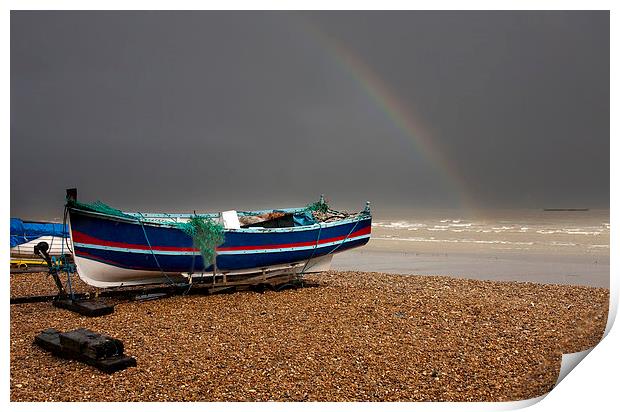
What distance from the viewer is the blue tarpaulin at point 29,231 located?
1436cm

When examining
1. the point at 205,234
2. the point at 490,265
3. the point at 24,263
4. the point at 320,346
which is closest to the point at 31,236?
the point at 24,263

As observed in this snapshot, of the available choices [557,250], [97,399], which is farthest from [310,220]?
[557,250]

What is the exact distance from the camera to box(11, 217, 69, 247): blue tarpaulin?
565 inches

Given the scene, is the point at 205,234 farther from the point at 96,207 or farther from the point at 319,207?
the point at 319,207

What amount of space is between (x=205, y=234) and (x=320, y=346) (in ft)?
14.3

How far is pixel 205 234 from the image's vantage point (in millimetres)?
10289

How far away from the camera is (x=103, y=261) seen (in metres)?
9.64

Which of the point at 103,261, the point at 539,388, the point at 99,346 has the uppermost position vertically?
the point at 103,261

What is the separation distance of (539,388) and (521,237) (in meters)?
23.5

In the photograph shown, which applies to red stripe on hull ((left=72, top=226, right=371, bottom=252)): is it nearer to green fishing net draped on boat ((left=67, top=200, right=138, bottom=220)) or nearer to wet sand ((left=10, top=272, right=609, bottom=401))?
green fishing net draped on boat ((left=67, top=200, right=138, bottom=220))

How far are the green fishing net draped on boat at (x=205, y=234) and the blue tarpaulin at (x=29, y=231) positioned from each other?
620 centimetres

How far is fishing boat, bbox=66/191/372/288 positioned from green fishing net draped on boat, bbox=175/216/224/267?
0.02 m

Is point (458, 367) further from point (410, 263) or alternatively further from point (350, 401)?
point (410, 263)

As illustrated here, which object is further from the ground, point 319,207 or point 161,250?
point 319,207
